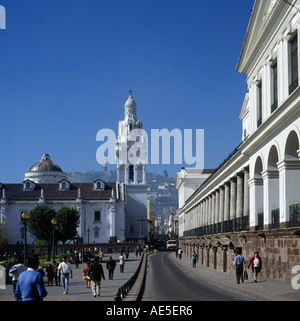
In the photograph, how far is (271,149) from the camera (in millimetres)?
27141

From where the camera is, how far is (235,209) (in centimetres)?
4022

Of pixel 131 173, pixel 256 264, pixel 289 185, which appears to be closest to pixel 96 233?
pixel 131 173

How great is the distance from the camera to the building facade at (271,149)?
23.6 metres

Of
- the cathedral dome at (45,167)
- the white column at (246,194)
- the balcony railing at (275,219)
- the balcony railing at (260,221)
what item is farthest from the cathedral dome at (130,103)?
the balcony railing at (275,219)

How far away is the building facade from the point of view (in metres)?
23.6

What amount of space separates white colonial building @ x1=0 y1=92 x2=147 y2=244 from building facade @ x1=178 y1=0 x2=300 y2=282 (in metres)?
72.9

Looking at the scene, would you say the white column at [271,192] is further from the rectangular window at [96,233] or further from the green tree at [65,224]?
the rectangular window at [96,233]

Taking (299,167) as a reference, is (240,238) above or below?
below

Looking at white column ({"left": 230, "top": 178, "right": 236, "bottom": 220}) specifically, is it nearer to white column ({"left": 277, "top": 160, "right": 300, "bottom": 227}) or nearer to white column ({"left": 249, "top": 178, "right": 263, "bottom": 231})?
white column ({"left": 249, "top": 178, "right": 263, "bottom": 231})

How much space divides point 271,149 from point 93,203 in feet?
280
